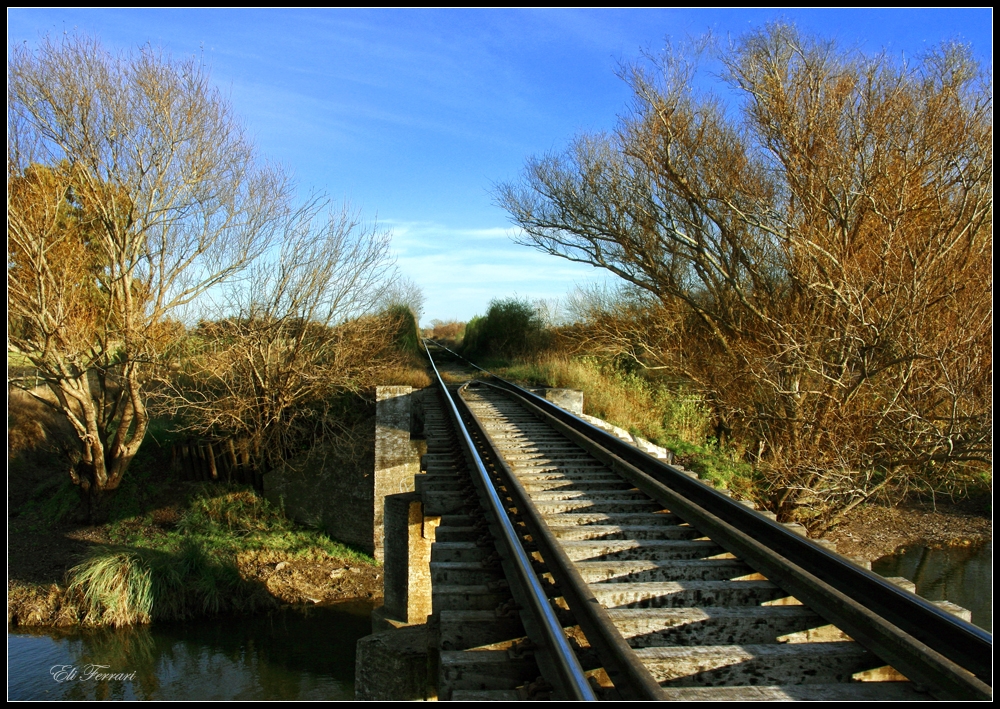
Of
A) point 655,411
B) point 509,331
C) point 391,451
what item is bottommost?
point 391,451

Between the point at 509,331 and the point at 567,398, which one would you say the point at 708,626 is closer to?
the point at 567,398

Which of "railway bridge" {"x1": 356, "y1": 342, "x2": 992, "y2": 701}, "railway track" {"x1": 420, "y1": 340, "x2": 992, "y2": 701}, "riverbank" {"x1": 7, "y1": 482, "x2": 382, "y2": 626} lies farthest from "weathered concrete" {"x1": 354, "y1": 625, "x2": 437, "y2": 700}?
"riverbank" {"x1": 7, "y1": 482, "x2": 382, "y2": 626}

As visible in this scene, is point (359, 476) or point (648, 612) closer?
point (648, 612)

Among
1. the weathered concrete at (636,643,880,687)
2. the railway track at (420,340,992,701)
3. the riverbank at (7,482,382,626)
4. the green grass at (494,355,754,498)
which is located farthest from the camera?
the riverbank at (7,482,382,626)

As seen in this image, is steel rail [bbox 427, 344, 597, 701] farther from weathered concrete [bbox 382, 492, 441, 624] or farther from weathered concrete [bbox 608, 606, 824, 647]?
weathered concrete [bbox 382, 492, 441, 624]

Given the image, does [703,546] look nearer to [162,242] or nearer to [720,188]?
[720,188]

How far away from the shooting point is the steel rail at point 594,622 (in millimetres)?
2875

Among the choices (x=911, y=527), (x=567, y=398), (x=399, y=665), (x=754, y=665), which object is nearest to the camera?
(x=754, y=665)

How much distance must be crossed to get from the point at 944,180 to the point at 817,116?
252cm

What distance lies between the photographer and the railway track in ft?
10.1

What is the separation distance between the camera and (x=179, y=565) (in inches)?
526

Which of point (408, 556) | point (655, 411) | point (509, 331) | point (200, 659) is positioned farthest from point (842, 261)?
point (509, 331)

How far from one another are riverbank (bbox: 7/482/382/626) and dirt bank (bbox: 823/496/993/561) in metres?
9.33

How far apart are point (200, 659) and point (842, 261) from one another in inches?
504
